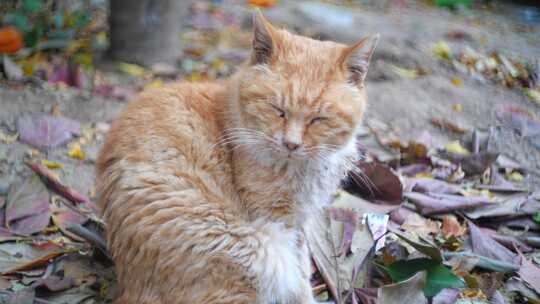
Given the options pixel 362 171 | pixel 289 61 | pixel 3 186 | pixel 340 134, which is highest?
pixel 289 61

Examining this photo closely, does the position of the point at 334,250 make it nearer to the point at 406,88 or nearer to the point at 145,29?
the point at 406,88

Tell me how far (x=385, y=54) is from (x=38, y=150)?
144 inches

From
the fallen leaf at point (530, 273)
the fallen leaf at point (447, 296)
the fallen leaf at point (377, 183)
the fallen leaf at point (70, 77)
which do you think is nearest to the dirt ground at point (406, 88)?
the fallen leaf at point (70, 77)

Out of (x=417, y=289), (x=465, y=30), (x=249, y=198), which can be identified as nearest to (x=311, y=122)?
(x=249, y=198)

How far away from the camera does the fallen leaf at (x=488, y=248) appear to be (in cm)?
343

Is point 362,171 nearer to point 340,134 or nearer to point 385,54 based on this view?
point 340,134

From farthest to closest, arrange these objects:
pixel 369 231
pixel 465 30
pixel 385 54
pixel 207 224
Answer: pixel 465 30 → pixel 385 54 → pixel 369 231 → pixel 207 224

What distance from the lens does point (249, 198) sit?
3.00 meters

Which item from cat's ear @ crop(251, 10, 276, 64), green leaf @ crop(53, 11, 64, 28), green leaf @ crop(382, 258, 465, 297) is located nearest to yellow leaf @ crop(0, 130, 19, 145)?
green leaf @ crop(53, 11, 64, 28)

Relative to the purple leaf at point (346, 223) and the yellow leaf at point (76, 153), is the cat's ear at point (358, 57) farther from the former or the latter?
the yellow leaf at point (76, 153)

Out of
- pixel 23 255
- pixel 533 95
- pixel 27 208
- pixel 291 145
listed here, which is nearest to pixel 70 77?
pixel 27 208

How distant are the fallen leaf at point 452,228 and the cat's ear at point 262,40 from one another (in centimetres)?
166

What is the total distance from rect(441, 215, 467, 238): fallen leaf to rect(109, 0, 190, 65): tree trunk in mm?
3049

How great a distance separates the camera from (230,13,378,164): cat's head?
114 inches
